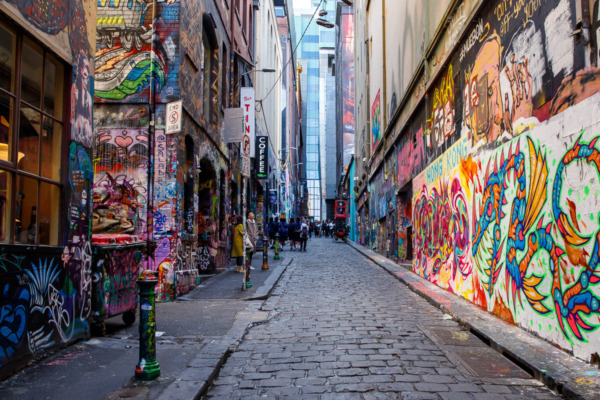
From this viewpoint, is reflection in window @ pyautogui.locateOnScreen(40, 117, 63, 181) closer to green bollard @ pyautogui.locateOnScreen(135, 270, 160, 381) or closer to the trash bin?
the trash bin

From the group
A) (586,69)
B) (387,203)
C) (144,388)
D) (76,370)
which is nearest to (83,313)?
(76,370)

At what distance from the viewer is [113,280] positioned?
6.60 meters

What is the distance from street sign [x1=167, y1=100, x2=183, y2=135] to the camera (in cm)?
940

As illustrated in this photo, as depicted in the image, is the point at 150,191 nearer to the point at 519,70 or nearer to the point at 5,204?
the point at 5,204

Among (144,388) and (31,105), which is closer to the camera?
(144,388)

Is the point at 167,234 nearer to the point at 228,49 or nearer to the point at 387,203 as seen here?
the point at 228,49

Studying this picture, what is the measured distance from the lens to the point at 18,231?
495 cm

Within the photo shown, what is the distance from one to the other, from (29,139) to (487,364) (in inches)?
206

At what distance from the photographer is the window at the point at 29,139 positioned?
15.6 ft

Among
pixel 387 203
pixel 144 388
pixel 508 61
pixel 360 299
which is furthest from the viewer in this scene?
pixel 387 203

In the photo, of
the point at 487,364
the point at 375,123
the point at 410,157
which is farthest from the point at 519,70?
the point at 375,123

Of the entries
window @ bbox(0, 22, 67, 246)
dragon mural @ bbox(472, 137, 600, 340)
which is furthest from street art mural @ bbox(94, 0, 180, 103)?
dragon mural @ bbox(472, 137, 600, 340)

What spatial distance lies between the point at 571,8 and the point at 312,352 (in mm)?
4554

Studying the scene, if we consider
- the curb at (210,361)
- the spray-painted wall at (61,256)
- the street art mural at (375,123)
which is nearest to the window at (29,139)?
the spray-painted wall at (61,256)
